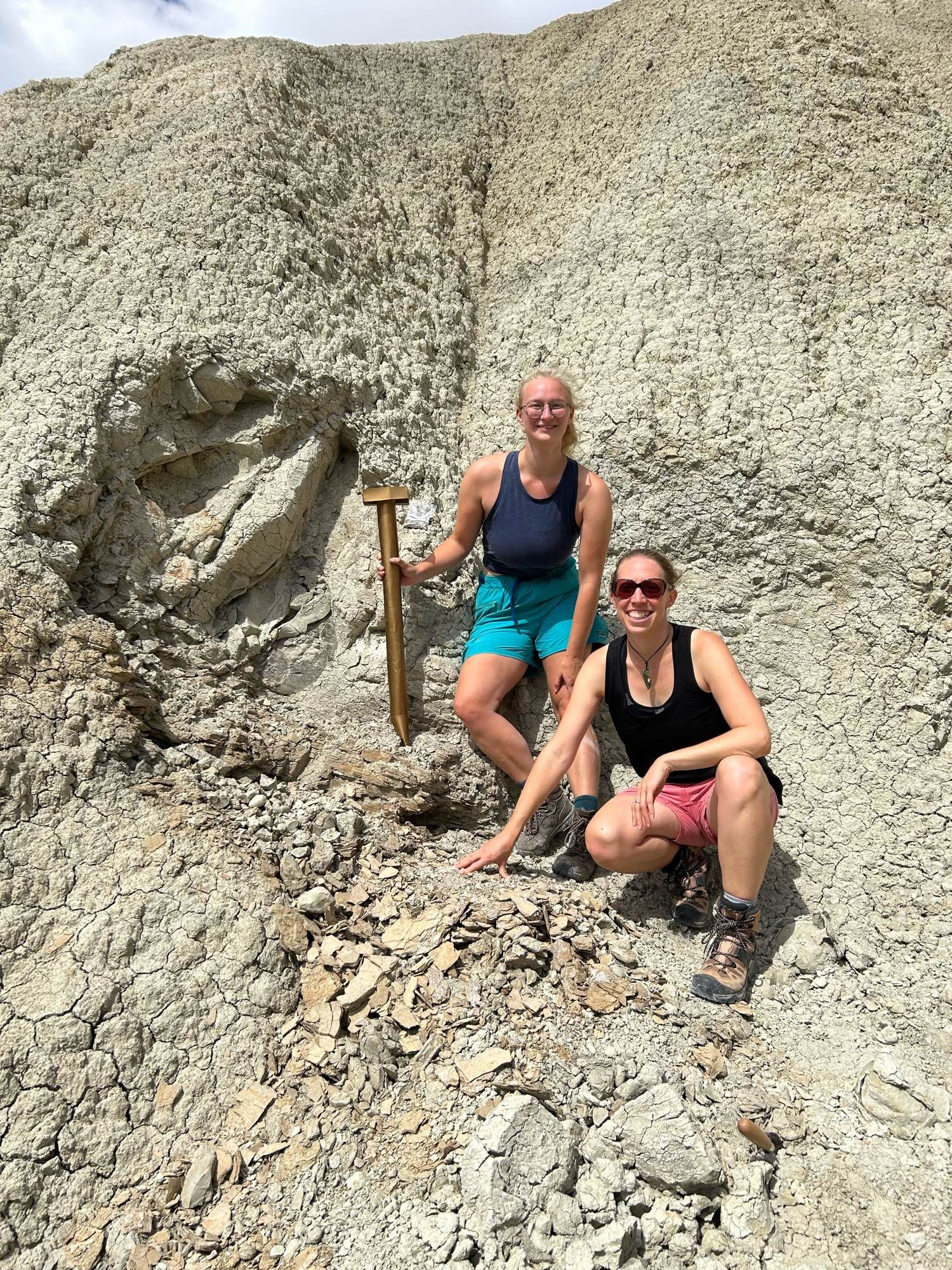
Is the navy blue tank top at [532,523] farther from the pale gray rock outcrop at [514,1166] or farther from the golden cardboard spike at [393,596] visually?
the pale gray rock outcrop at [514,1166]

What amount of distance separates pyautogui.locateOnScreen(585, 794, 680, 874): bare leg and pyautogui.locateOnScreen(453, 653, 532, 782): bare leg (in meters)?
0.56

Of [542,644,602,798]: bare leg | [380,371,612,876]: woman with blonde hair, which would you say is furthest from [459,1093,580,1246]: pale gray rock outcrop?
[542,644,602,798]: bare leg

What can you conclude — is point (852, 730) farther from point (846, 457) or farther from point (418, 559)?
point (418, 559)

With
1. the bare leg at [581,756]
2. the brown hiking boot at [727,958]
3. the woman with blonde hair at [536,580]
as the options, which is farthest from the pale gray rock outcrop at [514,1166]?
the bare leg at [581,756]

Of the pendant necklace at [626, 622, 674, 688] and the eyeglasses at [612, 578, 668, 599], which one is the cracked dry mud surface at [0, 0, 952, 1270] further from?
the eyeglasses at [612, 578, 668, 599]

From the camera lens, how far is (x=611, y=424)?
3.75m

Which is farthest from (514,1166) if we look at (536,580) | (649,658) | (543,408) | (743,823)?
(543,408)

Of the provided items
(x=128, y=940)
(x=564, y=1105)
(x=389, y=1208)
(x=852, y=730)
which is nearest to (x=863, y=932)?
(x=852, y=730)

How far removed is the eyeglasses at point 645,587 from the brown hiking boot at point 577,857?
917mm

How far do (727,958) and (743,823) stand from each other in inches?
18.2

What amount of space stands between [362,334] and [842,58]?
124 inches

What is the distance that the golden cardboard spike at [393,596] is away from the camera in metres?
3.38

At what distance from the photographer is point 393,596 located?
338cm

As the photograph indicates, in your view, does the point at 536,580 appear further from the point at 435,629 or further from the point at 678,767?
the point at 678,767
